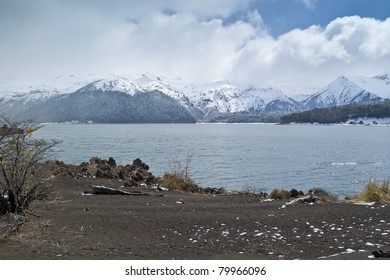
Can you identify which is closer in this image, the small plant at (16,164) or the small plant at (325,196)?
the small plant at (16,164)

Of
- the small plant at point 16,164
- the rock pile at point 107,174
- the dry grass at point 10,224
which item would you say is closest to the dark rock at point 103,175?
the rock pile at point 107,174

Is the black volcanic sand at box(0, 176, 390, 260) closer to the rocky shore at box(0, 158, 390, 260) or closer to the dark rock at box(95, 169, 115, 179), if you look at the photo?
the rocky shore at box(0, 158, 390, 260)

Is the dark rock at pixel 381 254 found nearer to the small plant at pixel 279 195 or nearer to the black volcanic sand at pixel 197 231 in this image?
the black volcanic sand at pixel 197 231

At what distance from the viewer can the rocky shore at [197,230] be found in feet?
18.5

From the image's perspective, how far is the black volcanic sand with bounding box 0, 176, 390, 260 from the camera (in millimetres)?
5652

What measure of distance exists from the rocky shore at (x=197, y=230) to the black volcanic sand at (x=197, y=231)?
0.01m

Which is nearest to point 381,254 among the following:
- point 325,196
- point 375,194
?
point 375,194

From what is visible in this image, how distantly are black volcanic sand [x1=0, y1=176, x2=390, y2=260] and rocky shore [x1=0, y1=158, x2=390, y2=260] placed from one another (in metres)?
0.01

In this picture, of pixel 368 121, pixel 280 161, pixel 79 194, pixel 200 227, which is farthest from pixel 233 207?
pixel 368 121

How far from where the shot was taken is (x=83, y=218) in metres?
7.48

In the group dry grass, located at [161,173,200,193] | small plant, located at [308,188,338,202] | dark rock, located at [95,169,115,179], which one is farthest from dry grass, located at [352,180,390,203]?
dark rock, located at [95,169,115,179]

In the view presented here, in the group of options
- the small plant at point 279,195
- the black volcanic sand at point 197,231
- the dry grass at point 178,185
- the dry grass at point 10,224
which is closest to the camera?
the black volcanic sand at point 197,231

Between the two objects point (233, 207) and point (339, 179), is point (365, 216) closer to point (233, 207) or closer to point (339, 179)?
point (233, 207)

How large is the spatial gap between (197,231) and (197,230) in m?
0.06
